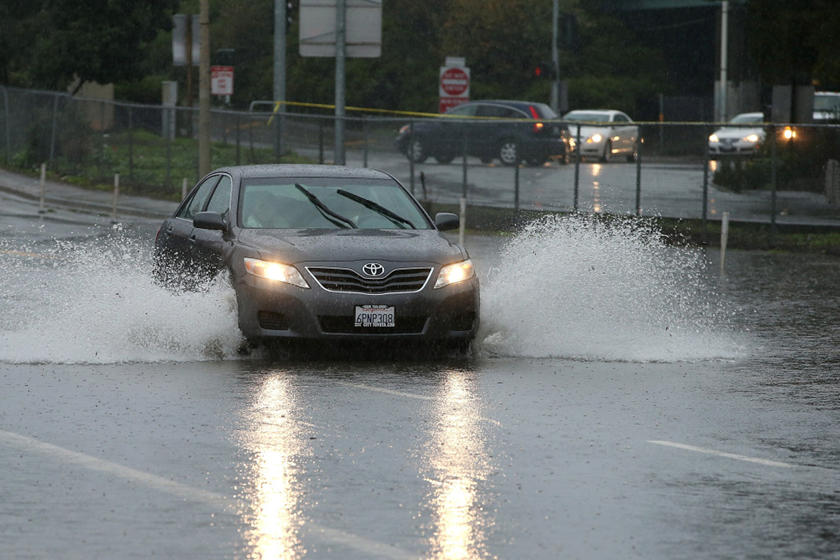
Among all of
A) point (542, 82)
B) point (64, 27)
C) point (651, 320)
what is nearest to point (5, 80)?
point (64, 27)

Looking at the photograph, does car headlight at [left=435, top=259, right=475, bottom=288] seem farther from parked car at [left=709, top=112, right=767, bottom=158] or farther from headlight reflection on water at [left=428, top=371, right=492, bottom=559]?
parked car at [left=709, top=112, right=767, bottom=158]

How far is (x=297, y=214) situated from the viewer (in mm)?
13328

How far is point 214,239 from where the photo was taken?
43.8ft

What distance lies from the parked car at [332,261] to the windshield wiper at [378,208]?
0.01 m

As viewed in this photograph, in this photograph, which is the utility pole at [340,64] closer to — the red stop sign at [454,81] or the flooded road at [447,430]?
the red stop sign at [454,81]

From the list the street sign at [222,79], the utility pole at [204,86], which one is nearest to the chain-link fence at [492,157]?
the street sign at [222,79]

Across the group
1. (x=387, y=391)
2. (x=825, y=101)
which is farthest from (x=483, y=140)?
(x=387, y=391)

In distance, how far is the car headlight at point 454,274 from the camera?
1228 cm

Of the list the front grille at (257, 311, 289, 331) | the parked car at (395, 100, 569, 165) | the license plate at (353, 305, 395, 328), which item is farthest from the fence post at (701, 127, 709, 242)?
the front grille at (257, 311, 289, 331)

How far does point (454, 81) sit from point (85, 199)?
10362 mm

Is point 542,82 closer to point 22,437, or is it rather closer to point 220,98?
point 220,98

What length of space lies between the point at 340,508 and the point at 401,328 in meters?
4.83

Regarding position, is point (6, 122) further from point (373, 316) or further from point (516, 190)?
point (373, 316)

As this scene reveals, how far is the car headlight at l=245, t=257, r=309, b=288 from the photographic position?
12.1 m
